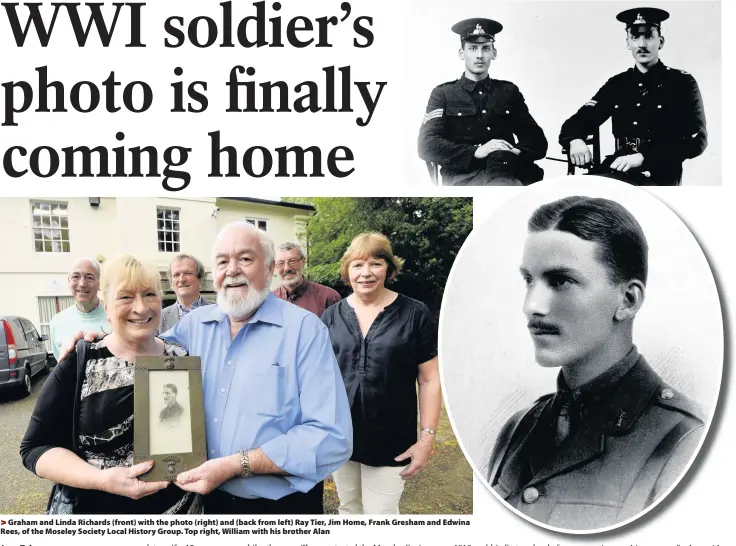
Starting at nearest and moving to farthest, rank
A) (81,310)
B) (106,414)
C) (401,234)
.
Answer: (106,414), (81,310), (401,234)

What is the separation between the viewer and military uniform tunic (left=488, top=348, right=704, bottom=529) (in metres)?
3.04

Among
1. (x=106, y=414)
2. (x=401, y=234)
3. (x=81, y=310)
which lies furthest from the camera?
(x=401, y=234)

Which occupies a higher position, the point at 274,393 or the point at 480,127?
the point at 480,127

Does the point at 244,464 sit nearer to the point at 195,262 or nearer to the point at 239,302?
the point at 239,302

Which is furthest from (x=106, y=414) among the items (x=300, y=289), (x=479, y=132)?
(x=479, y=132)

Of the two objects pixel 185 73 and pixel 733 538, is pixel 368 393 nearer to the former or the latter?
pixel 185 73

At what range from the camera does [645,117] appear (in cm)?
306

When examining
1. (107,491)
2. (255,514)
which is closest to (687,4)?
(255,514)

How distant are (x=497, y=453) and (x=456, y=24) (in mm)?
2256

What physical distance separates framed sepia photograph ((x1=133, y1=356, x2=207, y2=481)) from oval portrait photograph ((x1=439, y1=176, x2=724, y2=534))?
129 centimetres

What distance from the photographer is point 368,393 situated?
299 centimetres

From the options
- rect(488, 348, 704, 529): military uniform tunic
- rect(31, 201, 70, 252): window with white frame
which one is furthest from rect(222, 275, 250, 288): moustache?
rect(488, 348, 704, 529): military uniform tunic

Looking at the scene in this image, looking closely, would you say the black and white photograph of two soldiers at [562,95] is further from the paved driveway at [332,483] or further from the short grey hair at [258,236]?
the paved driveway at [332,483]

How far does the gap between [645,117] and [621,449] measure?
1754 millimetres
